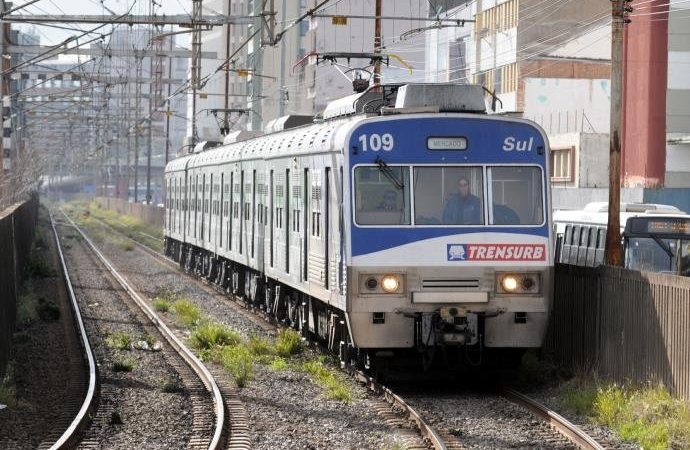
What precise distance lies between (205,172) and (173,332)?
412 inches

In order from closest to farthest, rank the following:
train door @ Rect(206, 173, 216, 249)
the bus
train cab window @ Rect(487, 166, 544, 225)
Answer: train cab window @ Rect(487, 166, 544, 225) → the bus → train door @ Rect(206, 173, 216, 249)

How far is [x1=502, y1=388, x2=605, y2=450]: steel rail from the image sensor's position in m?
11.2

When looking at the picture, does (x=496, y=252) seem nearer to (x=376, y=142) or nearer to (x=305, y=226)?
(x=376, y=142)

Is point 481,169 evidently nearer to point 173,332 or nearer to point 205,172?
point 173,332

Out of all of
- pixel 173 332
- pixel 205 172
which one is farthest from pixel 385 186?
pixel 205 172

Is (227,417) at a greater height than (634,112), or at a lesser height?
lesser

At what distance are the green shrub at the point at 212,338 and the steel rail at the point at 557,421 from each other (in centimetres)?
591

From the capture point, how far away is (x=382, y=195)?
572 inches

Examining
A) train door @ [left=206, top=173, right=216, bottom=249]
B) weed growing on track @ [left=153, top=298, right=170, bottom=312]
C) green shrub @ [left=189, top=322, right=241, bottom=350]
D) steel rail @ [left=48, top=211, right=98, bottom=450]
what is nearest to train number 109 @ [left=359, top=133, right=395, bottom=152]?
steel rail @ [left=48, top=211, right=98, bottom=450]

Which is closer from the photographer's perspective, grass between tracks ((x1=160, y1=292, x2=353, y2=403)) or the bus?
grass between tracks ((x1=160, y1=292, x2=353, y2=403))

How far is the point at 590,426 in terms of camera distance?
12.4m

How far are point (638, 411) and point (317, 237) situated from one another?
17.7 ft

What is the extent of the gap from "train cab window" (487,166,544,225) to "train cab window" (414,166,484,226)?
156mm

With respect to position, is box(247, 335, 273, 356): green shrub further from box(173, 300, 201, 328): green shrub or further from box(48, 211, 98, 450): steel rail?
box(173, 300, 201, 328): green shrub
